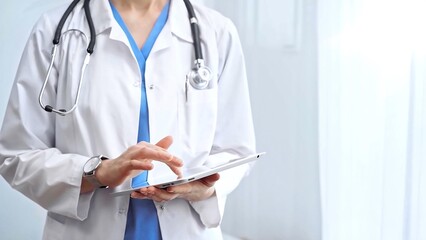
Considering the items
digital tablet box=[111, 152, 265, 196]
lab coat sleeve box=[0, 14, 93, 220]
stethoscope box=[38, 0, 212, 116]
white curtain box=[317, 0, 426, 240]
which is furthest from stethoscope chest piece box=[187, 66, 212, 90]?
white curtain box=[317, 0, 426, 240]

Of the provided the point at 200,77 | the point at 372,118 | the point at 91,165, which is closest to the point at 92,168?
the point at 91,165

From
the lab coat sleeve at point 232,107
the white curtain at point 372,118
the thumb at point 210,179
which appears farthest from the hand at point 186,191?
the white curtain at point 372,118

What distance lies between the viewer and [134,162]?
882mm

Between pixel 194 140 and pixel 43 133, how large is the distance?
28cm

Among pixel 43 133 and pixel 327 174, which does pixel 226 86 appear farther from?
pixel 327 174

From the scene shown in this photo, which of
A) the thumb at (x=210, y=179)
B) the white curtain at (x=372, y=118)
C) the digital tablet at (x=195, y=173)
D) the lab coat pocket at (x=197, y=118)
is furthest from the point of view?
the white curtain at (x=372, y=118)

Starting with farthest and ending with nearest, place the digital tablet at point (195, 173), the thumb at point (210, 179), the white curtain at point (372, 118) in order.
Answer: the white curtain at point (372, 118) → the thumb at point (210, 179) → the digital tablet at point (195, 173)

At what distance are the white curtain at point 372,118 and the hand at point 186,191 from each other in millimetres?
607

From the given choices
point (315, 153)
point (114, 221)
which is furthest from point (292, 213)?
point (114, 221)

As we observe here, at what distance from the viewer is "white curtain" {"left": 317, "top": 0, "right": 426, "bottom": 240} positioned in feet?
4.54

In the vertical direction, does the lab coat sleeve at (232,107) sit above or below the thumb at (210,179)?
above

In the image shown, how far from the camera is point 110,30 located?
1.07m

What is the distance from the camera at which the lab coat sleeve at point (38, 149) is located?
38.7 inches

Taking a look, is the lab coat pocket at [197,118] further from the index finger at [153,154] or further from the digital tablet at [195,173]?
the index finger at [153,154]
